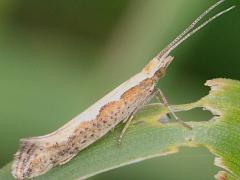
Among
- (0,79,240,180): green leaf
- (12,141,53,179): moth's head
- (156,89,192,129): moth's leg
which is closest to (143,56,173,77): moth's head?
(156,89,192,129): moth's leg

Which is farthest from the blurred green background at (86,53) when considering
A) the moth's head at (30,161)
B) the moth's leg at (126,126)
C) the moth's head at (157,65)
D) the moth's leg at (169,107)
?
the moth's head at (30,161)

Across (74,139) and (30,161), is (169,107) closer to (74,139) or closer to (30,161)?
(74,139)

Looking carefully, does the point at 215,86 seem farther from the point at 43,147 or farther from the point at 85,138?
the point at 43,147

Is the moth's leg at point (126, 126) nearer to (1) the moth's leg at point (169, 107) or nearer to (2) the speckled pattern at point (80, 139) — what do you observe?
(2) the speckled pattern at point (80, 139)

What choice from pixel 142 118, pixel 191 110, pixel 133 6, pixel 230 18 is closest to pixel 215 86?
pixel 191 110

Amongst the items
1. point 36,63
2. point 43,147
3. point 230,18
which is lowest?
point 43,147

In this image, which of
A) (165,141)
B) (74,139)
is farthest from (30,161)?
(165,141)
